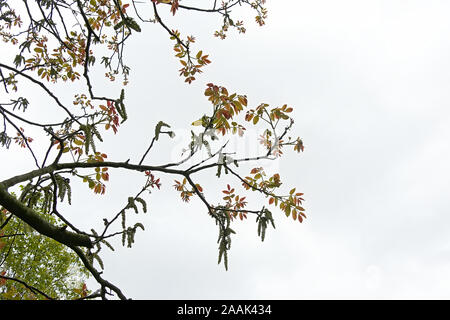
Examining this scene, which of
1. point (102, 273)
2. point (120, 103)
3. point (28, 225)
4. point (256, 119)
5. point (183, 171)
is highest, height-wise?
point (256, 119)

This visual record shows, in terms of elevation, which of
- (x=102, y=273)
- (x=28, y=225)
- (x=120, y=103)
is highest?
(x=120, y=103)

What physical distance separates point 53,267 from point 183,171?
475 inches

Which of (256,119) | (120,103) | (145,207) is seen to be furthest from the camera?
(256,119)

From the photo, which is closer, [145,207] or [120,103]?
[120,103]

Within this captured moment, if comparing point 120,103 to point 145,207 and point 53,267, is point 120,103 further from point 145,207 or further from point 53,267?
point 53,267

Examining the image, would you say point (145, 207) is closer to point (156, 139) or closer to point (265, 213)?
point (156, 139)

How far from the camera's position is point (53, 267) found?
40.1ft
